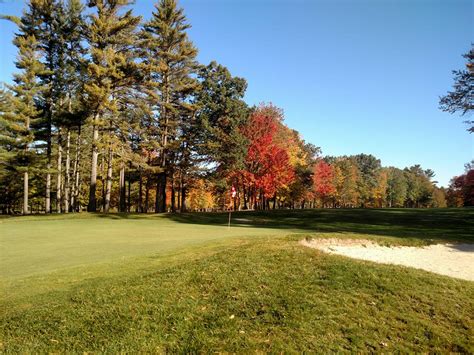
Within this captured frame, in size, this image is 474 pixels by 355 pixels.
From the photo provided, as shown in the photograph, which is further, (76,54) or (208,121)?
(208,121)

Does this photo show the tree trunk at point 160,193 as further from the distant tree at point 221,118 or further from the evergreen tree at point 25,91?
the evergreen tree at point 25,91

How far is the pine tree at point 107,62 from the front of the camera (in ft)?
90.1

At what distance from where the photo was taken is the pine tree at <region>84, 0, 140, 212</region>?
27.5 metres

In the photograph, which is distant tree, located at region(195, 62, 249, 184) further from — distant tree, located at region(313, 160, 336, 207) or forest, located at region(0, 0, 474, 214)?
distant tree, located at region(313, 160, 336, 207)

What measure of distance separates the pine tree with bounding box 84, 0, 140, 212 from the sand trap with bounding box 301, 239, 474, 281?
21849 mm

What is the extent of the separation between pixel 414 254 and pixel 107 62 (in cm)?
2672

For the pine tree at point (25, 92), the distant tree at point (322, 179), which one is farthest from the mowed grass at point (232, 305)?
the distant tree at point (322, 179)

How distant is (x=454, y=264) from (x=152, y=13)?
3642 centimetres

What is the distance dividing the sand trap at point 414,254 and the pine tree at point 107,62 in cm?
2185

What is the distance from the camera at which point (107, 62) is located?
1099 inches

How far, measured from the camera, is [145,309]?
234 inches

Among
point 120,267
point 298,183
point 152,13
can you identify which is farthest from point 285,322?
point 298,183

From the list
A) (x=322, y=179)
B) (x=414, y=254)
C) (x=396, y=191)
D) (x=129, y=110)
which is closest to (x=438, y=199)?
(x=396, y=191)

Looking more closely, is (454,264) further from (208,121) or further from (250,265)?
(208,121)
